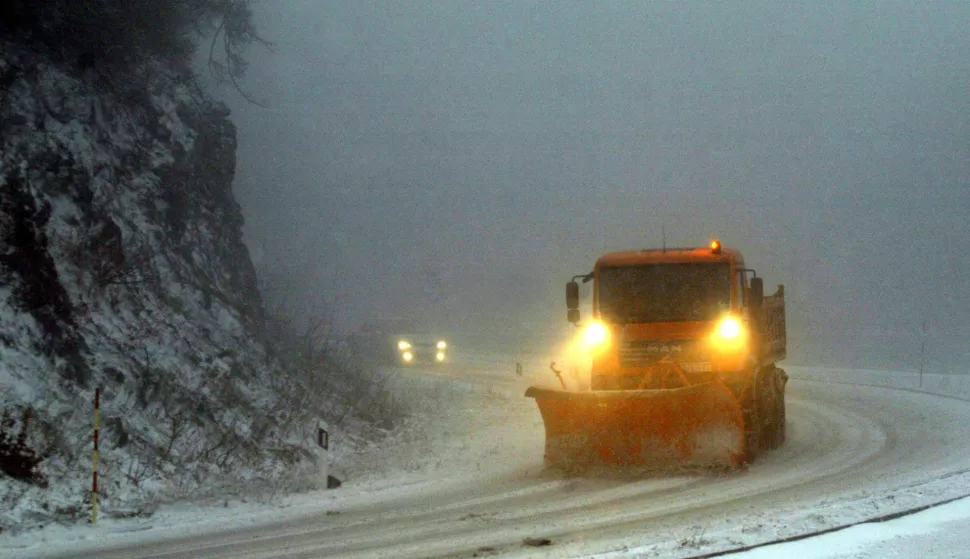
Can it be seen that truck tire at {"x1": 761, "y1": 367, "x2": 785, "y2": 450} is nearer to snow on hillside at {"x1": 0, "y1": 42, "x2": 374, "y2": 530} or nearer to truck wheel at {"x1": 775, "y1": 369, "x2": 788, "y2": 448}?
truck wheel at {"x1": 775, "y1": 369, "x2": 788, "y2": 448}

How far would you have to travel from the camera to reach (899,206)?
107m

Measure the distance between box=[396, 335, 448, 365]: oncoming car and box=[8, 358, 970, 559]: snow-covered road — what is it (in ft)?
72.4

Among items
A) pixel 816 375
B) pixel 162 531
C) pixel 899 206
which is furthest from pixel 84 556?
pixel 899 206

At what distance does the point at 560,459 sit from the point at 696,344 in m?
2.42

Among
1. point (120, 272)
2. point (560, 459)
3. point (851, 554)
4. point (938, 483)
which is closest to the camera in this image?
point (851, 554)

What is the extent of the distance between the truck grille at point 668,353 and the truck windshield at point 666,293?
38 cm

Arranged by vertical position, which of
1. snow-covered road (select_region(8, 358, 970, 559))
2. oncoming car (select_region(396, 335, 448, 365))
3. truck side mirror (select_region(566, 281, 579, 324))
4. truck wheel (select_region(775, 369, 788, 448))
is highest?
truck side mirror (select_region(566, 281, 579, 324))

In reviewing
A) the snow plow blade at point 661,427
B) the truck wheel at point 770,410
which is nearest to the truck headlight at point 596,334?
the snow plow blade at point 661,427

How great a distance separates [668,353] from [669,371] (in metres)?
0.33

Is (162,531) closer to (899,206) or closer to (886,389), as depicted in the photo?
(886,389)

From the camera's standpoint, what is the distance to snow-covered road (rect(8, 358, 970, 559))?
8234 millimetres

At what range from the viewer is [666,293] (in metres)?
13.4

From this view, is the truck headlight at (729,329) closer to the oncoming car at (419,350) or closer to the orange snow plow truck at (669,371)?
the orange snow plow truck at (669,371)

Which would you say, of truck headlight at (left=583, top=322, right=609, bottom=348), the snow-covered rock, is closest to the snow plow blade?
truck headlight at (left=583, top=322, right=609, bottom=348)
